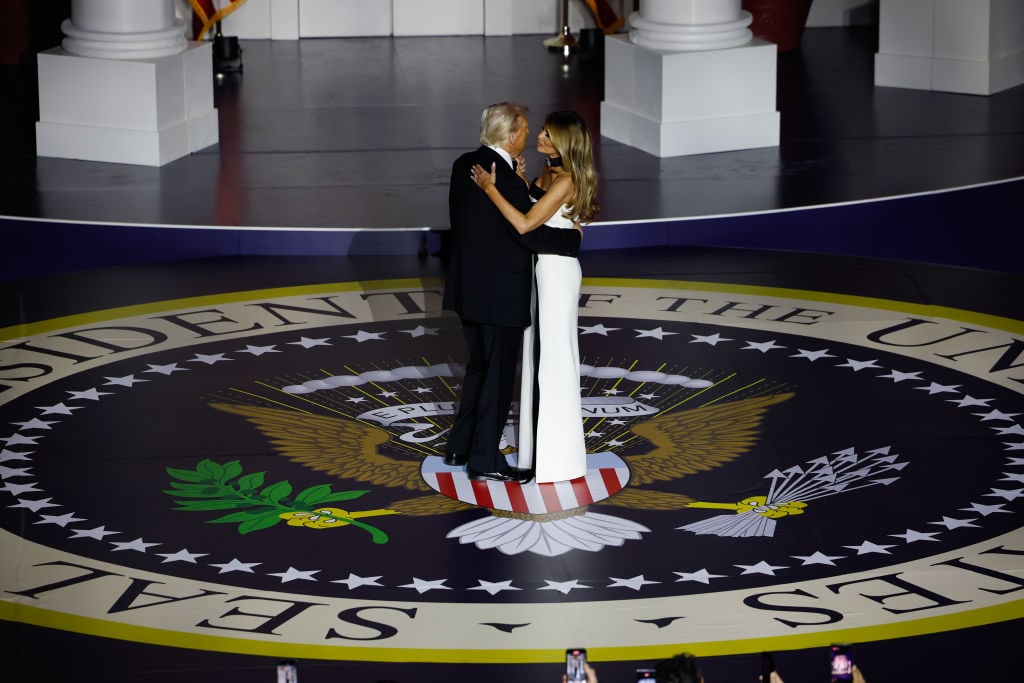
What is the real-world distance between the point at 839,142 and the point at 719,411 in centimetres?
525

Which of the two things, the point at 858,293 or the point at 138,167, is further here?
the point at 138,167

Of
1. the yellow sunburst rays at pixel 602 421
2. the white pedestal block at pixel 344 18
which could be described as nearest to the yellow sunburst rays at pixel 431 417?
the yellow sunburst rays at pixel 602 421

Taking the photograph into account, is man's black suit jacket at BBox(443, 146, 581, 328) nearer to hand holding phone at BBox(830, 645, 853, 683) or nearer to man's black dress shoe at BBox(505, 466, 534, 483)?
man's black dress shoe at BBox(505, 466, 534, 483)

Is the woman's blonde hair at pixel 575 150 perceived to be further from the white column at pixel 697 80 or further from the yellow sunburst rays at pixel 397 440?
the white column at pixel 697 80

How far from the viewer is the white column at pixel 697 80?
12070 mm

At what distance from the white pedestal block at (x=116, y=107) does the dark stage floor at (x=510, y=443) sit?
0.23 m

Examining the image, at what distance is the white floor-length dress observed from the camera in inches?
260

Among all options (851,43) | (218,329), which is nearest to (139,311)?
(218,329)

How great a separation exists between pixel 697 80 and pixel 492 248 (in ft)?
19.1

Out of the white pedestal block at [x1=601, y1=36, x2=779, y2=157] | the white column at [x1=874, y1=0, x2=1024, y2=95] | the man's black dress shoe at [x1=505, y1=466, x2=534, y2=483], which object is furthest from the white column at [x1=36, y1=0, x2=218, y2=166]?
the white column at [x1=874, y1=0, x2=1024, y2=95]

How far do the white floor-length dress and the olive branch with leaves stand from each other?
718 mm

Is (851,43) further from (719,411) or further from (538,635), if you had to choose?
(538,635)

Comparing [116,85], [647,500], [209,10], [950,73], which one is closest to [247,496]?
[647,500]

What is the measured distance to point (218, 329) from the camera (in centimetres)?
→ 884
